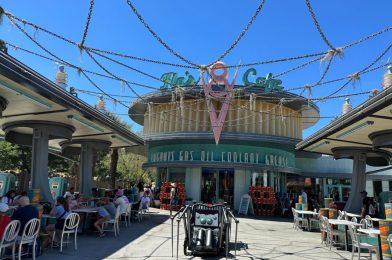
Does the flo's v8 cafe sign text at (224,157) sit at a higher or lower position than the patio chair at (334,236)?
higher

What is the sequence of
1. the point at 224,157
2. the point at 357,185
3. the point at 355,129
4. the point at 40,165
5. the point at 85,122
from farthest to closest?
the point at 224,157, the point at 357,185, the point at 85,122, the point at 40,165, the point at 355,129

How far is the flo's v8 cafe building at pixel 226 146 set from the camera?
22.8m

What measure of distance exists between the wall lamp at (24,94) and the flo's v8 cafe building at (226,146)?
10953 mm

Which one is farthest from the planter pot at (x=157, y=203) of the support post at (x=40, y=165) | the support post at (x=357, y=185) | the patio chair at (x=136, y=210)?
the support post at (x=357, y=185)

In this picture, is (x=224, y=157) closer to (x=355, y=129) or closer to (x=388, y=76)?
(x=355, y=129)

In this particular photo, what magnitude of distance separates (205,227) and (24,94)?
582 centimetres

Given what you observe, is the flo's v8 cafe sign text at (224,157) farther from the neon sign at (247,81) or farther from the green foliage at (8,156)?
the green foliage at (8,156)

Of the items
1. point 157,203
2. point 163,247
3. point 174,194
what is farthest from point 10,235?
point 157,203

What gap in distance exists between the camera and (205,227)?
356 inches

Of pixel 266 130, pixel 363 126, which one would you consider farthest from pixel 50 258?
pixel 266 130

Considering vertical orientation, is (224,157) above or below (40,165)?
above

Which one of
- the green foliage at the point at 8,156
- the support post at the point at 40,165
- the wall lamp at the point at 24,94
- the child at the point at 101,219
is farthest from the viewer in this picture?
the green foliage at the point at 8,156

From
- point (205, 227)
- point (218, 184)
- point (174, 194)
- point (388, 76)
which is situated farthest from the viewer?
point (218, 184)

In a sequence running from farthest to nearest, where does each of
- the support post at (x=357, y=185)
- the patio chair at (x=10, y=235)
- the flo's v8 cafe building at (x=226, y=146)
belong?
the flo's v8 cafe building at (x=226, y=146) < the support post at (x=357, y=185) < the patio chair at (x=10, y=235)
